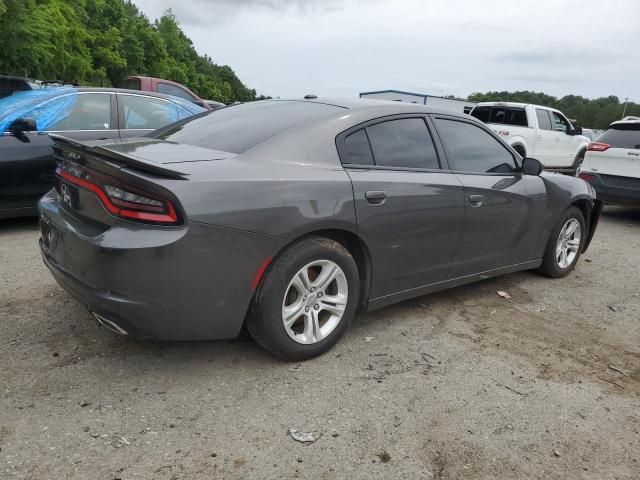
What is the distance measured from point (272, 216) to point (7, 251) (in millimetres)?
3427

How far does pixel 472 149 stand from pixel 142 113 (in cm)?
402

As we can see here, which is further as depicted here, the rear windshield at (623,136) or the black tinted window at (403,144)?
the rear windshield at (623,136)

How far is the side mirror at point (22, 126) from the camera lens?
5.30 metres

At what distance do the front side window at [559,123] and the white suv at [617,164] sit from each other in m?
5.79

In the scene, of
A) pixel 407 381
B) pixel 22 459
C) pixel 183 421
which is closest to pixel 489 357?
pixel 407 381

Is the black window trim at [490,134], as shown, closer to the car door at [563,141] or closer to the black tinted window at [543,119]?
the black tinted window at [543,119]

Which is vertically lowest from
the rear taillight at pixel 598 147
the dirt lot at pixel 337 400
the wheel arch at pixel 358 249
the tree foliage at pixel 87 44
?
the dirt lot at pixel 337 400

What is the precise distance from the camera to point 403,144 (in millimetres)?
3545

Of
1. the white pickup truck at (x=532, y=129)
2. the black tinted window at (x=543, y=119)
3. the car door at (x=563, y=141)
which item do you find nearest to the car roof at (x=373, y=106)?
the white pickup truck at (x=532, y=129)

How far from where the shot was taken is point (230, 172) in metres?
2.71

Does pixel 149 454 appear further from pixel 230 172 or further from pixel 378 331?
pixel 378 331

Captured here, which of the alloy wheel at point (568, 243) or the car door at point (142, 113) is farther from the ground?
the car door at point (142, 113)

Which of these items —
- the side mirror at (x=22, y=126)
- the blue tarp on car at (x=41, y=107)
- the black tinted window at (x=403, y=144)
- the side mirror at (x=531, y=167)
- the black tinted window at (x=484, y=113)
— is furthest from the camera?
the black tinted window at (x=484, y=113)

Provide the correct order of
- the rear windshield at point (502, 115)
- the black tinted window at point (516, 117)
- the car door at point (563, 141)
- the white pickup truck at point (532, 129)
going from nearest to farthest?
the white pickup truck at point (532, 129)
the black tinted window at point (516, 117)
the rear windshield at point (502, 115)
the car door at point (563, 141)
